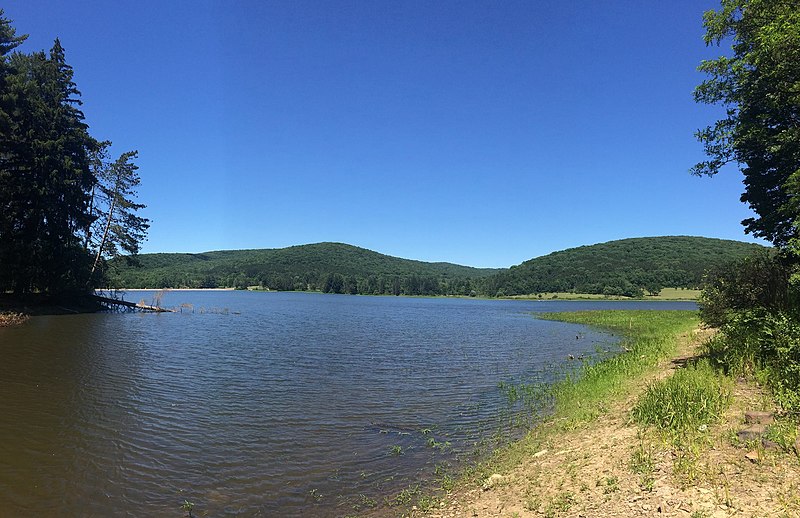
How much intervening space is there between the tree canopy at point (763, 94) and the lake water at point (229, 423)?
1194cm

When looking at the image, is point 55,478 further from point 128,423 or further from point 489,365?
point 489,365

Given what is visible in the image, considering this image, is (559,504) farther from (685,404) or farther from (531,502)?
(685,404)

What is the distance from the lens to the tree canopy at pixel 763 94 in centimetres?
1095

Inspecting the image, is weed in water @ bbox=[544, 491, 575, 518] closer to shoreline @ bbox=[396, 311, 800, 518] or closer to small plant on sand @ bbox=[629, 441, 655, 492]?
shoreline @ bbox=[396, 311, 800, 518]

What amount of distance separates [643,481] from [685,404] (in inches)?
144

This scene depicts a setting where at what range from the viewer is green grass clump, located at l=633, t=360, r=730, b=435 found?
895 centimetres

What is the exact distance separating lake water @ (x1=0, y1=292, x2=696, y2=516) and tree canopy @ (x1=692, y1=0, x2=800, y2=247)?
11944 millimetres

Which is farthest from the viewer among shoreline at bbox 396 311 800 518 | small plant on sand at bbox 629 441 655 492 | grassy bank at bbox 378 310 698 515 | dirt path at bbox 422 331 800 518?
grassy bank at bbox 378 310 698 515

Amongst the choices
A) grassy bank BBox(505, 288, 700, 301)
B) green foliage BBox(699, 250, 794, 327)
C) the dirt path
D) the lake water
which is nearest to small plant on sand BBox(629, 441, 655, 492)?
the dirt path

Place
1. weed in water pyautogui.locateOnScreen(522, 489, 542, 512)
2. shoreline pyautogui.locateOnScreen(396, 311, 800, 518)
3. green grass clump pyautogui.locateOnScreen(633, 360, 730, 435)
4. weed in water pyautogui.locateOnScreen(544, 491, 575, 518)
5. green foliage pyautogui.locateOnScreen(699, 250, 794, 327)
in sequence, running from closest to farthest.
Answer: shoreline pyautogui.locateOnScreen(396, 311, 800, 518) < weed in water pyautogui.locateOnScreen(544, 491, 575, 518) < weed in water pyautogui.locateOnScreen(522, 489, 542, 512) < green grass clump pyautogui.locateOnScreen(633, 360, 730, 435) < green foliage pyautogui.locateOnScreen(699, 250, 794, 327)

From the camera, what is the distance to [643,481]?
7.02 m

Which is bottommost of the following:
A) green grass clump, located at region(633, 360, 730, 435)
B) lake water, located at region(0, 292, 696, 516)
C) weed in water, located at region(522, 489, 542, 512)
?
lake water, located at region(0, 292, 696, 516)

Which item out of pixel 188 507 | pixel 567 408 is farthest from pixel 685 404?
pixel 188 507

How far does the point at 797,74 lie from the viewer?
11422mm
